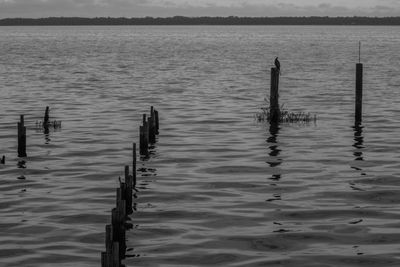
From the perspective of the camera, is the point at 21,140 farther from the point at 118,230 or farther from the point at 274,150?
the point at 118,230

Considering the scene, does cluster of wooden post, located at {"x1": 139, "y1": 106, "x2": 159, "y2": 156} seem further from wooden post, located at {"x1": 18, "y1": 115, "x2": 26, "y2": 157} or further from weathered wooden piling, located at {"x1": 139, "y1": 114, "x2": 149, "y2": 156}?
wooden post, located at {"x1": 18, "y1": 115, "x2": 26, "y2": 157}

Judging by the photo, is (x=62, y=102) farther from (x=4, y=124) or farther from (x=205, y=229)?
(x=205, y=229)

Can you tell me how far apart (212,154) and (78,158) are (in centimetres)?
440

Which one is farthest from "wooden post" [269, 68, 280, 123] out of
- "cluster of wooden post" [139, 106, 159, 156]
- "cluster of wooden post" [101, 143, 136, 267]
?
"cluster of wooden post" [101, 143, 136, 267]

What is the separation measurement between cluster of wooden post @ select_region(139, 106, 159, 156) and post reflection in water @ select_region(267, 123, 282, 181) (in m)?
3.90

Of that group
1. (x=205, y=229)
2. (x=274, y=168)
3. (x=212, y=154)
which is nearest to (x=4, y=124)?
(x=212, y=154)

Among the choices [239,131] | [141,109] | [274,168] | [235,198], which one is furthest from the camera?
Result: [141,109]

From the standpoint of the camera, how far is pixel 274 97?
104ft

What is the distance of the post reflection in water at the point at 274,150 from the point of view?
2419 centimetres

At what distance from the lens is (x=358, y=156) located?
27094mm

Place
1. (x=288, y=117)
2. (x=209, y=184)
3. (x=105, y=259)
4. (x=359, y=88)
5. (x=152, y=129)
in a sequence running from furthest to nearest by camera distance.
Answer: (x=288, y=117) → (x=359, y=88) → (x=152, y=129) → (x=209, y=184) → (x=105, y=259)

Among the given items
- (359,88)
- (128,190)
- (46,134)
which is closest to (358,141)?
(359,88)

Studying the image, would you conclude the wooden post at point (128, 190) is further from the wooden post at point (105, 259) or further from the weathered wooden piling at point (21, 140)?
the weathered wooden piling at point (21, 140)

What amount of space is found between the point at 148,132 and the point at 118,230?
11762mm
